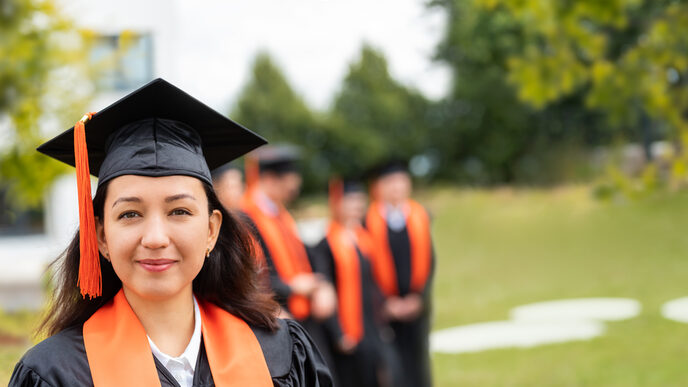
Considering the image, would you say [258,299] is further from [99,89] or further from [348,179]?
[99,89]

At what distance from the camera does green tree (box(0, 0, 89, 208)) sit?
6.49 metres

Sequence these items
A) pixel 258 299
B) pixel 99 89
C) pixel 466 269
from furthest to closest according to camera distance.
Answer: pixel 466 269 → pixel 99 89 → pixel 258 299

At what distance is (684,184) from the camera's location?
18281 millimetres

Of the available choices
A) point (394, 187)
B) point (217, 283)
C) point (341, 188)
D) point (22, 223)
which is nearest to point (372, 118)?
point (22, 223)

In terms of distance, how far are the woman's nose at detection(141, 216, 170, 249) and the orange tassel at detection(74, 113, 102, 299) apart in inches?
6.3

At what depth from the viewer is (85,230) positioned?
1813mm

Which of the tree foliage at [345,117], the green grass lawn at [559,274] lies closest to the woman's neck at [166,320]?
the green grass lawn at [559,274]

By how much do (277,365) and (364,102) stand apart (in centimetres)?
3094

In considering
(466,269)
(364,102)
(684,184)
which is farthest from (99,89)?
(364,102)

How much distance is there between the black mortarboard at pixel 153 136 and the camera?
1.83 meters

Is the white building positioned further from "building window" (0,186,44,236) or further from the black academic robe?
the black academic robe

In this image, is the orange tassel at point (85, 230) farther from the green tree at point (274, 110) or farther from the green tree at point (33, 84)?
the green tree at point (274, 110)

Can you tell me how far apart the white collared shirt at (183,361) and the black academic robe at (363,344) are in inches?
144

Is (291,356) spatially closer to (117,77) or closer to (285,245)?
(285,245)
